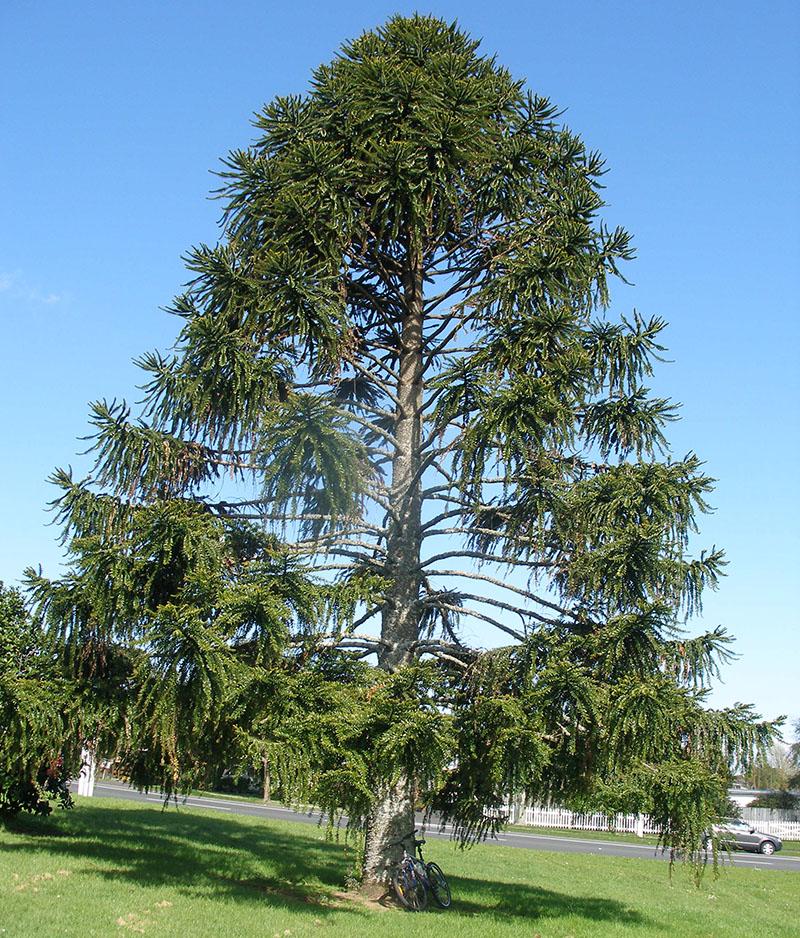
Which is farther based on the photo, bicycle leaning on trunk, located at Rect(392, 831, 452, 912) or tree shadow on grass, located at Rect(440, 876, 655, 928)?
tree shadow on grass, located at Rect(440, 876, 655, 928)

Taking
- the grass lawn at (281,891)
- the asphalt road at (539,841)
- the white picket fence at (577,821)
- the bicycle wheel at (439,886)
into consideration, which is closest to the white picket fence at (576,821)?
the white picket fence at (577,821)

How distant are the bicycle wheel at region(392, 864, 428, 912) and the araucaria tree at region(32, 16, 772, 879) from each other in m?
0.48

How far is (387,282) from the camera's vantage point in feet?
54.5

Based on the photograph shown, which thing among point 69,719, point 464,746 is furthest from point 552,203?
point 69,719

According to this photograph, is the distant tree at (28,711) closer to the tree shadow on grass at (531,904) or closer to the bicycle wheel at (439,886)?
the bicycle wheel at (439,886)

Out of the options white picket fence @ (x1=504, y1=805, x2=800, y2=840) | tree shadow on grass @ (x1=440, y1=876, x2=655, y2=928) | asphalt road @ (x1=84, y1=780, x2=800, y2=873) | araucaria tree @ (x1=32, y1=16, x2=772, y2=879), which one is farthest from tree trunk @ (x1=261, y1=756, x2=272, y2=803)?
white picket fence @ (x1=504, y1=805, x2=800, y2=840)

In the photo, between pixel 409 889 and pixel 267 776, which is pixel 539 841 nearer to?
pixel 409 889

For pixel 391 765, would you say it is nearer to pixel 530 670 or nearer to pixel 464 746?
pixel 464 746

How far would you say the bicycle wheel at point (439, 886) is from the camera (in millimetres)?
13250

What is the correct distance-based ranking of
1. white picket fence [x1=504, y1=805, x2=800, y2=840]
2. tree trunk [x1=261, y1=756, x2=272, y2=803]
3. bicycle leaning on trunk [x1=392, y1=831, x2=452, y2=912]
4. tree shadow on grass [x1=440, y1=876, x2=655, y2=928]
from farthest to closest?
white picket fence [x1=504, y1=805, x2=800, y2=840], tree shadow on grass [x1=440, y1=876, x2=655, y2=928], bicycle leaning on trunk [x1=392, y1=831, x2=452, y2=912], tree trunk [x1=261, y1=756, x2=272, y2=803]

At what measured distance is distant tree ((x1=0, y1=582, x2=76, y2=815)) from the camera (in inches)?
457

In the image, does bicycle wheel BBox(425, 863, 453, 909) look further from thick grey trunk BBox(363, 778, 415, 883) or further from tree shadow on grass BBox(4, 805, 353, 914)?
tree shadow on grass BBox(4, 805, 353, 914)

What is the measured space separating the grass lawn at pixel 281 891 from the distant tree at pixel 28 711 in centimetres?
108

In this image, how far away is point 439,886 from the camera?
1344 centimetres
